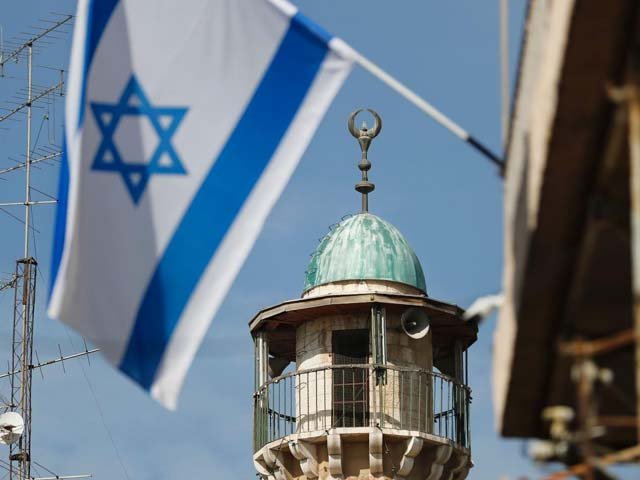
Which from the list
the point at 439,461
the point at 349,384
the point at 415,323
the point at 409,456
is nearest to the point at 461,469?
the point at 439,461

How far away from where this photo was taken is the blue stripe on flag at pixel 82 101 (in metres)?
18.0

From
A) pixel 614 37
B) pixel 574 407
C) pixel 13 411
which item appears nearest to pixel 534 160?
pixel 614 37

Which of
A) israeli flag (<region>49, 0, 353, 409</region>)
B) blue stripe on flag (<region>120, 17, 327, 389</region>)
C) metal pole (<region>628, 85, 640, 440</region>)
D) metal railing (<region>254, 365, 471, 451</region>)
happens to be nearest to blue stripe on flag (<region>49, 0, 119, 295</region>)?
israeli flag (<region>49, 0, 353, 409</region>)

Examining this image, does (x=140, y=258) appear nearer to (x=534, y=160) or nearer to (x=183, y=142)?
(x=183, y=142)

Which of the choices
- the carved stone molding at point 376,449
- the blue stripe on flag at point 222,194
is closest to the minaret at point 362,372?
the carved stone molding at point 376,449

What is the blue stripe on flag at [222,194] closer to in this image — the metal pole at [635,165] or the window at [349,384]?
the metal pole at [635,165]

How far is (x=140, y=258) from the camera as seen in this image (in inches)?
694

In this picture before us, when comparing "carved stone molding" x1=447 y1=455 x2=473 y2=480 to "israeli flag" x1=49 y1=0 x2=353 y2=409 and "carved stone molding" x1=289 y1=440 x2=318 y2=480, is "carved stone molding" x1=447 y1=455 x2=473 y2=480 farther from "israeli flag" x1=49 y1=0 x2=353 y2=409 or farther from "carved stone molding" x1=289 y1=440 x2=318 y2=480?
"israeli flag" x1=49 y1=0 x2=353 y2=409

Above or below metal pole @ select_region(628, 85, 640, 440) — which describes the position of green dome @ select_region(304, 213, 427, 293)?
above

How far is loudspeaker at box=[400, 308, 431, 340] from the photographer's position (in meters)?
44.5

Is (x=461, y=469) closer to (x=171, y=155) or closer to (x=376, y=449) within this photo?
(x=376, y=449)

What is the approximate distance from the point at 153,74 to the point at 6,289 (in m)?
46.0

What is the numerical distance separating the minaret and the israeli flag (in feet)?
84.3

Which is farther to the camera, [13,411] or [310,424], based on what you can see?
[13,411]
